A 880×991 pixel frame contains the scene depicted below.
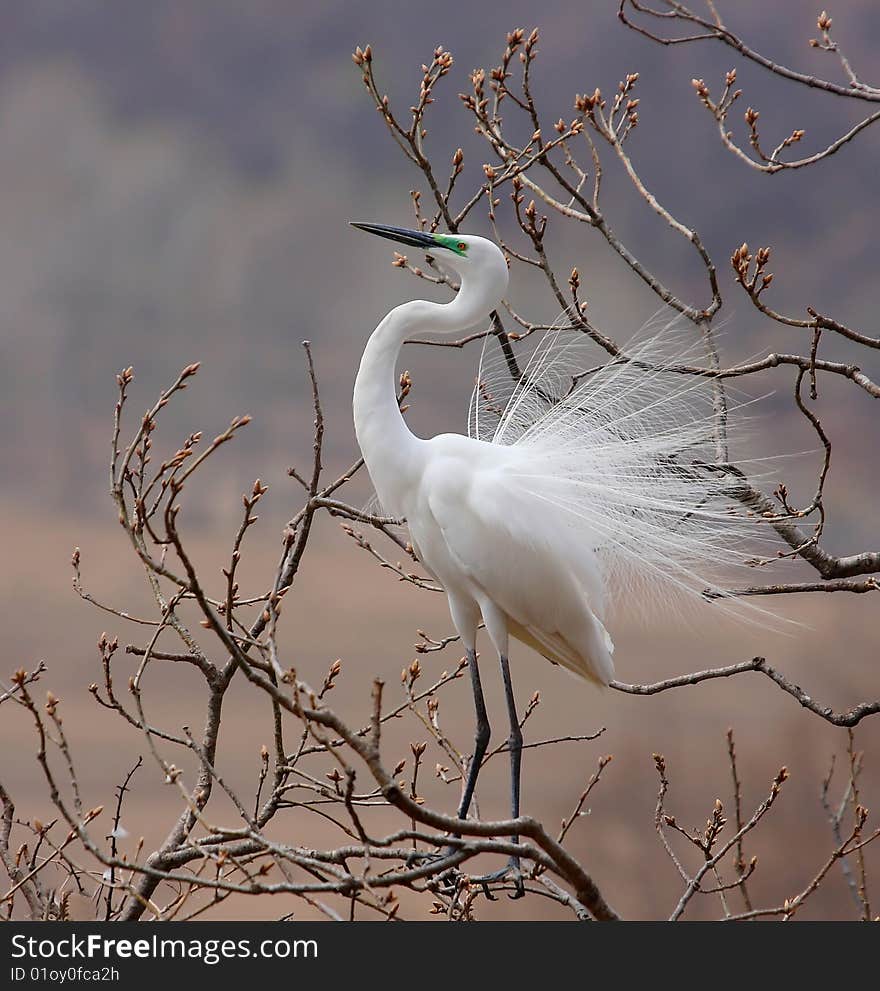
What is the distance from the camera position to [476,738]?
144 inches

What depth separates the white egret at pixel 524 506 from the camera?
3.40 meters

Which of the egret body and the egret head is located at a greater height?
the egret head

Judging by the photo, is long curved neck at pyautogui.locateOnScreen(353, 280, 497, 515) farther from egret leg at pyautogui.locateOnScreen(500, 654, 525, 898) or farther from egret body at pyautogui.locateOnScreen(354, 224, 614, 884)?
egret leg at pyautogui.locateOnScreen(500, 654, 525, 898)

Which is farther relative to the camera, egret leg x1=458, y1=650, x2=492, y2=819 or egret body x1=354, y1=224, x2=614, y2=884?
egret leg x1=458, y1=650, x2=492, y2=819

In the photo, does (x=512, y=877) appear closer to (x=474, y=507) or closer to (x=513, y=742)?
(x=513, y=742)

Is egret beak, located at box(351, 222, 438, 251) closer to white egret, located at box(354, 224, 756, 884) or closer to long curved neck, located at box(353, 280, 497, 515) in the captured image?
white egret, located at box(354, 224, 756, 884)

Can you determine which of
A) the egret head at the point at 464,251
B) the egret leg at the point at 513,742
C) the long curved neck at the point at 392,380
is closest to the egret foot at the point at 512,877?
the egret leg at the point at 513,742

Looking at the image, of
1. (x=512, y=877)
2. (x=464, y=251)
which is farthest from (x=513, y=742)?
(x=464, y=251)

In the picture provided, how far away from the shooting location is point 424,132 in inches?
167

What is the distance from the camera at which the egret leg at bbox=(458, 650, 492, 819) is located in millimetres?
3555

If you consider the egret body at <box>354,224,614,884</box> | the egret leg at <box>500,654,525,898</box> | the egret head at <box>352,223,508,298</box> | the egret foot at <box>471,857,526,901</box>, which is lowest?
the egret foot at <box>471,857,526,901</box>

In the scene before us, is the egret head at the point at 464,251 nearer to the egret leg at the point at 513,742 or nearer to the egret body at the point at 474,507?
the egret body at the point at 474,507

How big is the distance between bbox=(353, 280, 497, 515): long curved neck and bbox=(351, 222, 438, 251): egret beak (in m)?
0.18

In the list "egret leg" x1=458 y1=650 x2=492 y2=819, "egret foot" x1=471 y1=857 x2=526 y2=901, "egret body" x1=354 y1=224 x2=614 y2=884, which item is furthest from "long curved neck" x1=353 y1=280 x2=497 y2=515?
"egret foot" x1=471 y1=857 x2=526 y2=901
